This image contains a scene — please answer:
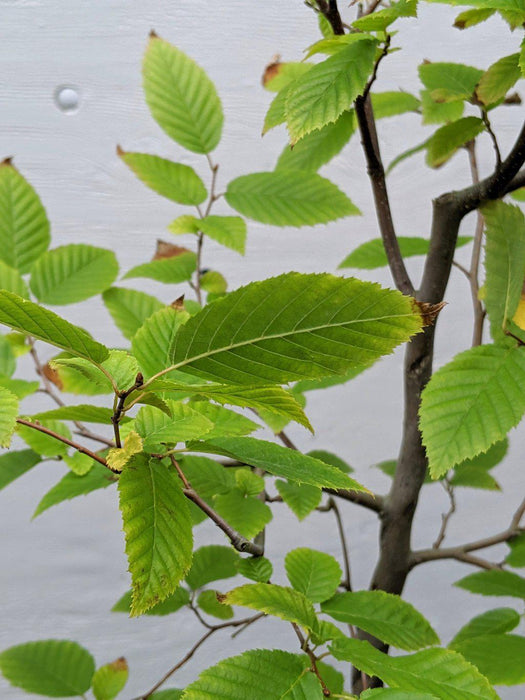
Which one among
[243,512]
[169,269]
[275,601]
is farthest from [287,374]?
[169,269]

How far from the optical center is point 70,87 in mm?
755

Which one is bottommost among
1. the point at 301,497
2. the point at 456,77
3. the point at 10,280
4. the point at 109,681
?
the point at 109,681

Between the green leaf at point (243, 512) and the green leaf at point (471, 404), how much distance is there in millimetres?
120

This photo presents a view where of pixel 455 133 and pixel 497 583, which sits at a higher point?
pixel 455 133

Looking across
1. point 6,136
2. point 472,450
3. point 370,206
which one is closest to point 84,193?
point 6,136

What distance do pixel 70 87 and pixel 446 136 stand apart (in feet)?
1.63

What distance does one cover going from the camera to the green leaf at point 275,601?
259 mm

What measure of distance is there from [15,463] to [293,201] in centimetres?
24

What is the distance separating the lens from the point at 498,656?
0.39m

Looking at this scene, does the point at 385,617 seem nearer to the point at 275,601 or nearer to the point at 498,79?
the point at 275,601

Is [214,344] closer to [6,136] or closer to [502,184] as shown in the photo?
[502,184]

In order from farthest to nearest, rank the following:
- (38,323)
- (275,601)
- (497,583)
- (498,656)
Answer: (497,583) < (498,656) < (275,601) < (38,323)

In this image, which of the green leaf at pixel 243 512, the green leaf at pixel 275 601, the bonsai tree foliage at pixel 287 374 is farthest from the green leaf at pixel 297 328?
the green leaf at pixel 243 512

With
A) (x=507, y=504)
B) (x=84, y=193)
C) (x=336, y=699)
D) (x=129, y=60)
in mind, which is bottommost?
(x=336, y=699)
